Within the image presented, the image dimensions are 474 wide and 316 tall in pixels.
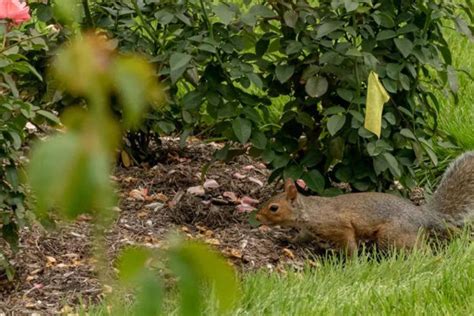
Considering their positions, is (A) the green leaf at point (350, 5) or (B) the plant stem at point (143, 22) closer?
(A) the green leaf at point (350, 5)

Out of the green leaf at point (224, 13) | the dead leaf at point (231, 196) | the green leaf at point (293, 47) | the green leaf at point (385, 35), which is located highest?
the green leaf at point (224, 13)

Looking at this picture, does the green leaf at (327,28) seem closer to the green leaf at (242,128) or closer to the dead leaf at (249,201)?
the green leaf at (242,128)

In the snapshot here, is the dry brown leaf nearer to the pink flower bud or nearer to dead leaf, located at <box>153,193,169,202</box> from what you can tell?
dead leaf, located at <box>153,193,169,202</box>

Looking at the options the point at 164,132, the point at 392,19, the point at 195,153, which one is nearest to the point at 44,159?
the point at 392,19

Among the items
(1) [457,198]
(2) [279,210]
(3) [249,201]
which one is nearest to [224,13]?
(2) [279,210]

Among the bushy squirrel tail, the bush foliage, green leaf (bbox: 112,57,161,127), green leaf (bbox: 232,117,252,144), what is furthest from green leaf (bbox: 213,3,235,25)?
green leaf (bbox: 112,57,161,127)

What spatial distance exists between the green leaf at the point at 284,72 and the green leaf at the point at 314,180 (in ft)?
1.40

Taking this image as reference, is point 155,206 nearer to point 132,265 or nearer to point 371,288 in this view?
point 371,288

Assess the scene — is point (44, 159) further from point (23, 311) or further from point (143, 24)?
point (143, 24)

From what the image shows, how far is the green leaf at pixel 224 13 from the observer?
378cm

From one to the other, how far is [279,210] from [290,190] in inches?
3.7

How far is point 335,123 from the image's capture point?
12.9 ft

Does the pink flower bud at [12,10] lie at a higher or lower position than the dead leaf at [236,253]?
higher

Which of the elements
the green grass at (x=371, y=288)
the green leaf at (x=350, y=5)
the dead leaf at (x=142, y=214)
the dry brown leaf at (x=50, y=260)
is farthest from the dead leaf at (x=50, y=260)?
the green leaf at (x=350, y=5)
